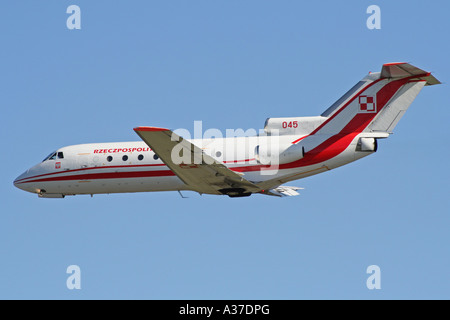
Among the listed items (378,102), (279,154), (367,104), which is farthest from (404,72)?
(279,154)

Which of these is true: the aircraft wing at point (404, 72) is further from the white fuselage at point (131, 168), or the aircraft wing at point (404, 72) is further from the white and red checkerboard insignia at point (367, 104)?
the white fuselage at point (131, 168)

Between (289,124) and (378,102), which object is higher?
(378,102)

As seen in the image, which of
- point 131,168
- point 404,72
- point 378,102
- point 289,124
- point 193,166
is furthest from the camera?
point 131,168

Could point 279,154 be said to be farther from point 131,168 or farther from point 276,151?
point 131,168

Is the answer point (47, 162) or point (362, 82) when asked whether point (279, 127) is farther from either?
point (47, 162)

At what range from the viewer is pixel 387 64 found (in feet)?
110

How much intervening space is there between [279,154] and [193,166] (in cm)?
399

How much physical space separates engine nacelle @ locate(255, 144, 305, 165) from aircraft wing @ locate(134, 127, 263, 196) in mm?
1253

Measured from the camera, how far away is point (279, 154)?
35.1 meters

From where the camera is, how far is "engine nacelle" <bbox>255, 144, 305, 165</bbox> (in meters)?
34.8

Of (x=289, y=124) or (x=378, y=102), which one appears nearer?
(x=378, y=102)

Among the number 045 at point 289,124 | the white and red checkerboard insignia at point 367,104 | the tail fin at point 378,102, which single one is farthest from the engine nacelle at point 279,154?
the white and red checkerboard insignia at point 367,104

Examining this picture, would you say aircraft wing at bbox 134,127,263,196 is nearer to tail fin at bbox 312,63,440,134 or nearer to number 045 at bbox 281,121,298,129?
number 045 at bbox 281,121,298,129

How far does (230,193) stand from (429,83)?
377 inches
